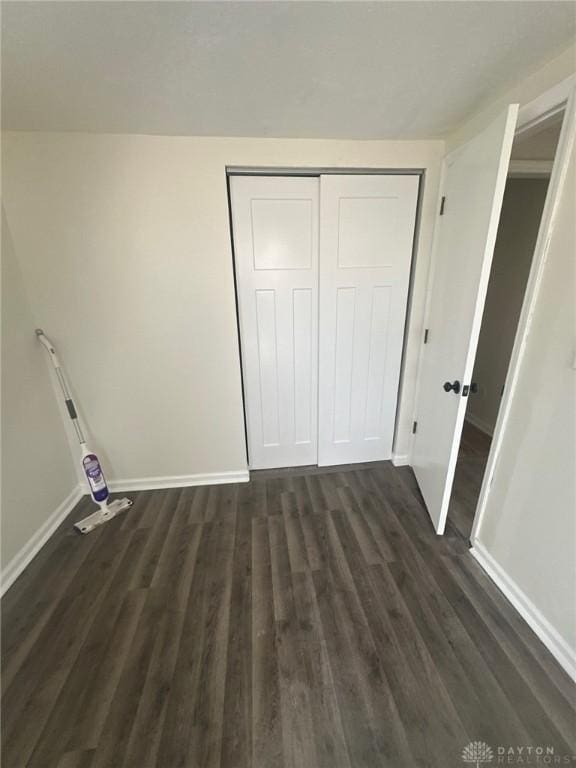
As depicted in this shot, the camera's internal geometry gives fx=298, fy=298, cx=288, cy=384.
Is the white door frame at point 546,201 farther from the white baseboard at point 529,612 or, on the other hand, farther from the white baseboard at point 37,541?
the white baseboard at point 37,541

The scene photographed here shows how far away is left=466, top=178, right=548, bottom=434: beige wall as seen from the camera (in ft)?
7.78

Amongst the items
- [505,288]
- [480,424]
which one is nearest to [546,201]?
[505,288]

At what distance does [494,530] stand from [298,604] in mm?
1052

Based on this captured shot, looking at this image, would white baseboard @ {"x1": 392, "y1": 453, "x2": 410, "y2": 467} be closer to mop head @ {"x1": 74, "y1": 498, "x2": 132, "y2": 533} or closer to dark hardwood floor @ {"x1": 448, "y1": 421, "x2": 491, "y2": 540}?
dark hardwood floor @ {"x1": 448, "y1": 421, "x2": 491, "y2": 540}

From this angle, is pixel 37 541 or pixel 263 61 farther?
pixel 37 541

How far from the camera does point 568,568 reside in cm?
115

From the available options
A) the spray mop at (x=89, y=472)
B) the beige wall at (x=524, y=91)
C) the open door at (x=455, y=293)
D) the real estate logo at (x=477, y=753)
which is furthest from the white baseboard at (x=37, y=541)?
the beige wall at (x=524, y=91)

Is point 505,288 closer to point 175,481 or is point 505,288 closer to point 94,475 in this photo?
point 175,481

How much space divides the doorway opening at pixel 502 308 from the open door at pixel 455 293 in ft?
1.05

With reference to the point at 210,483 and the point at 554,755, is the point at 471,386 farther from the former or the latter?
the point at 210,483

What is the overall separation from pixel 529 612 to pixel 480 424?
190cm

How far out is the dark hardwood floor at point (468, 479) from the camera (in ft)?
6.14

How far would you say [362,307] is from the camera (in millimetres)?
2006

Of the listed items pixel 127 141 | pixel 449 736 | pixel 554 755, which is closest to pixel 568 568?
pixel 554 755
